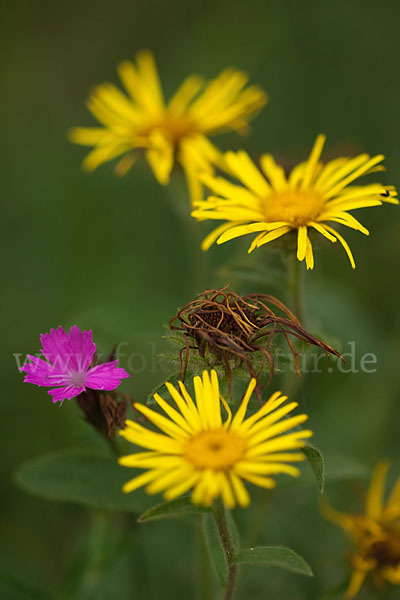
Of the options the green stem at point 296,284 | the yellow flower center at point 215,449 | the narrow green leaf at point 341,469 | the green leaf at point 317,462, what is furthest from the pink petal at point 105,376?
the narrow green leaf at point 341,469

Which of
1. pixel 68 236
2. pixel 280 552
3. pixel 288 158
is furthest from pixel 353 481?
pixel 68 236

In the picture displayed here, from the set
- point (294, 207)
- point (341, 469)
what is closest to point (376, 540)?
point (341, 469)

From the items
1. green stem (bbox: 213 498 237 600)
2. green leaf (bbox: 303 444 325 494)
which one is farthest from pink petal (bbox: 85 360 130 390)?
green leaf (bbox: 303 444 325 494)

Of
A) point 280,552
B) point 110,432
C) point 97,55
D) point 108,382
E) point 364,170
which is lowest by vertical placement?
point 280,552

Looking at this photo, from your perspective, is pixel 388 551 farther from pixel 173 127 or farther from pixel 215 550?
pixel 173 127

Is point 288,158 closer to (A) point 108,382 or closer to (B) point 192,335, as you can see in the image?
(B) point 192,335

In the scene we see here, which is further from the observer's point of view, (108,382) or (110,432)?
(110,432)
